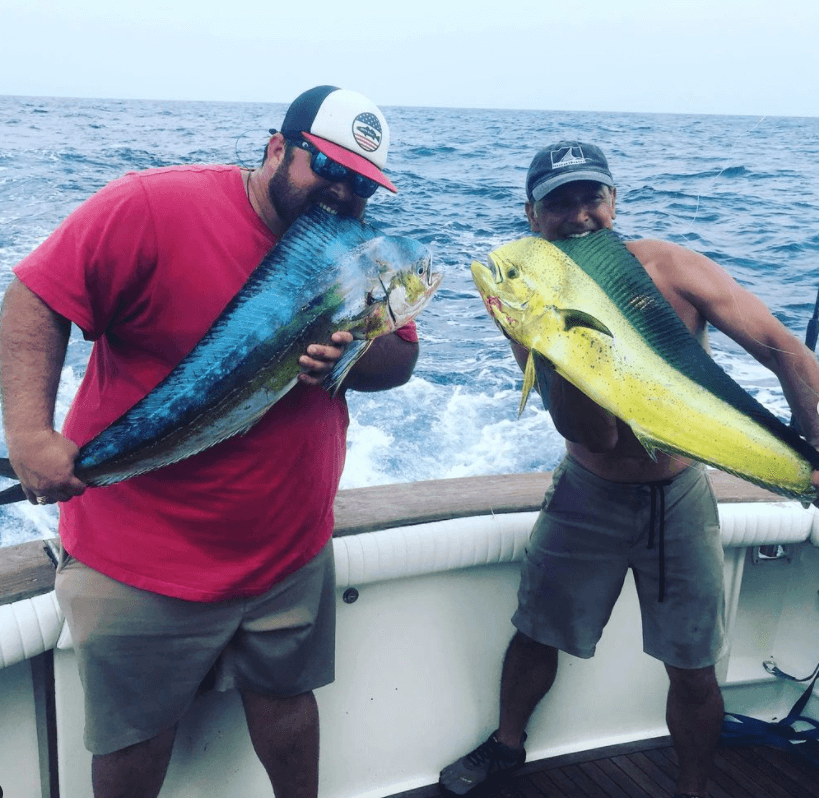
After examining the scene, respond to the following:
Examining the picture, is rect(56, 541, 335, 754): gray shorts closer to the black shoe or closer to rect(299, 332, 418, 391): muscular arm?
rect(299, 332, 418, 391): muscular arm

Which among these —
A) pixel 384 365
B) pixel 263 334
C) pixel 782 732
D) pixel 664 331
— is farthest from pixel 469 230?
pixel 263 334

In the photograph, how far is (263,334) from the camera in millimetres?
1366

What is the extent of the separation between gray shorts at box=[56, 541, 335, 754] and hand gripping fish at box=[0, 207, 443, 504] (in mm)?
317

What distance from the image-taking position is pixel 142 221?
1.43 meters

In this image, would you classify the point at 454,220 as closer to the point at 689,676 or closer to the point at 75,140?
the point at 689,676

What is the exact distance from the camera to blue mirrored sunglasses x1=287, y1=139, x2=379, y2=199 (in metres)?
1.46

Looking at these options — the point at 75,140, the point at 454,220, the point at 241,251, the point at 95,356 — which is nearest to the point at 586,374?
the point at 241,251

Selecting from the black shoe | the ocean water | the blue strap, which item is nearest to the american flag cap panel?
the ocean water

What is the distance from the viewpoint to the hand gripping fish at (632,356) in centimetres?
133

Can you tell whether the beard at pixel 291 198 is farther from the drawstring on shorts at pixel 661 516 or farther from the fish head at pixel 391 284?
the drawstring on shorts at pixel 661 516

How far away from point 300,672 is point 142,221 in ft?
3.35

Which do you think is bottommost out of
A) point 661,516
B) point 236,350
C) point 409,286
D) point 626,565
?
point 626,565

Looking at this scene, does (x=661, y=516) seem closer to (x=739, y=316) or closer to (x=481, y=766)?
(x=739, y=316)

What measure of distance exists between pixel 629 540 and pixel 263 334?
1220 mm
